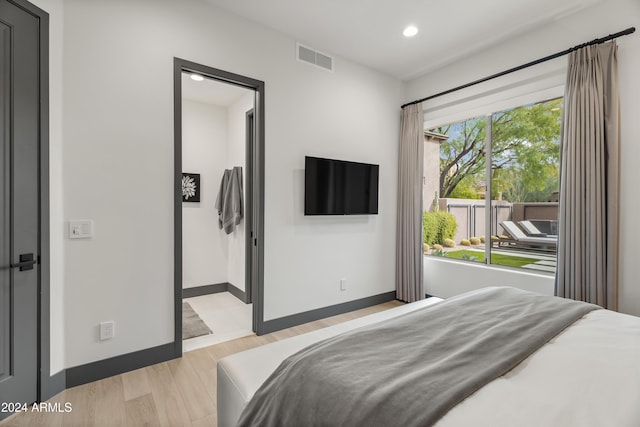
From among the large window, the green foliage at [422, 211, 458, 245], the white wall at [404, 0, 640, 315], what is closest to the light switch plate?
the green foliage at [422, 211, 458, 245]

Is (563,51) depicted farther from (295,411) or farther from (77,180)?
(77,180)

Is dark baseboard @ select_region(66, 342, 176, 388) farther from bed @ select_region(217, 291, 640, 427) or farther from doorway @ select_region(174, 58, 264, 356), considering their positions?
bed @ select_region(217, 291, 640, 427)

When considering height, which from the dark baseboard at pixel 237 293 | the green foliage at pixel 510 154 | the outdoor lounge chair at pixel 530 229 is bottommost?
the dark baseboard at pixel 237 293

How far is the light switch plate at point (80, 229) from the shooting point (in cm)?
204

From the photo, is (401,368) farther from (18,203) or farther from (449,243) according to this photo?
(449,243)

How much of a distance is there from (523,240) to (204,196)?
3.93 metres

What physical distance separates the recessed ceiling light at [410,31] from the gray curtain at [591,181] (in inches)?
52.2

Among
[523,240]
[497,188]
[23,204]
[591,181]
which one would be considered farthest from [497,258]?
[23,204]

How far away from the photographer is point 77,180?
2.06 metres

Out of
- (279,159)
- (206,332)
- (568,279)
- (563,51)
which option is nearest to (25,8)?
(279,159)

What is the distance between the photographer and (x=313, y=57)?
3205 millimetres

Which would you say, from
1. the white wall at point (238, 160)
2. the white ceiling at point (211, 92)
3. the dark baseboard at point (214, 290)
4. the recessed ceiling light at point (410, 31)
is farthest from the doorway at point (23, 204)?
the recessed ceiling light at point (410, 31)

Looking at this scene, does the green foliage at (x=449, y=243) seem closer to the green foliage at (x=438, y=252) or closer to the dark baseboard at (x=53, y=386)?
the green foliage at (x=438, y=252)

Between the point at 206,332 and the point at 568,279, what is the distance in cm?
324
